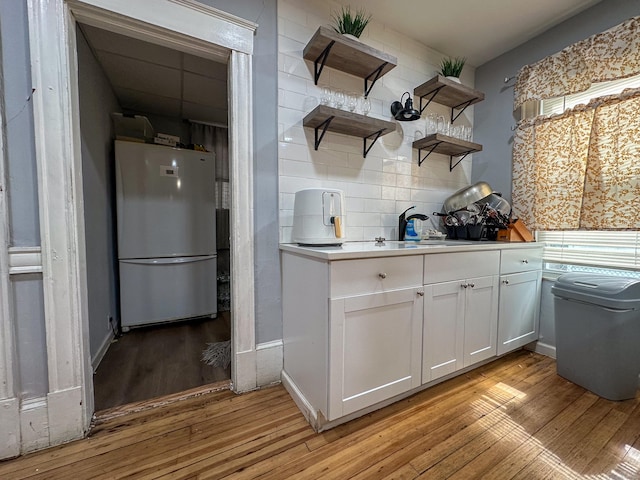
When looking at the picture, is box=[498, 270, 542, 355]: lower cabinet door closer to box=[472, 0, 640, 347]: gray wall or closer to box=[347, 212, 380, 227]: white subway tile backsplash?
box=[472, 0, 640, 347]: gray wall

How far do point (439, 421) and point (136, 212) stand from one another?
2.85 m

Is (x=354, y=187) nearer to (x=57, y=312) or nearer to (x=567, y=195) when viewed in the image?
(x=567, y=195)

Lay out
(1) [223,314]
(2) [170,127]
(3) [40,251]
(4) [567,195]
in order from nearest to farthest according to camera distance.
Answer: (3) [40,251]
(4) [567,195]
(1) [223,314]
(2) [170,127]

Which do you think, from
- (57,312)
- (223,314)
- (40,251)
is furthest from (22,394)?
(223,314)

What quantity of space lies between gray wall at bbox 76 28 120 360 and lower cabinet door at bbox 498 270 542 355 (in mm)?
2773

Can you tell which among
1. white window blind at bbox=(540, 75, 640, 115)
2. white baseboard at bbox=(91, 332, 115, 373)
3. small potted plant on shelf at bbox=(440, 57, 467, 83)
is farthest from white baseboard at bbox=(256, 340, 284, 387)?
white window blind at bbox=(540, 75, 640, 115)

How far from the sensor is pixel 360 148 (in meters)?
1.89

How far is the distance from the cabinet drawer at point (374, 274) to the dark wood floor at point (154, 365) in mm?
1146

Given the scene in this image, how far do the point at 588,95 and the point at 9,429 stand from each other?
3660 millimetres

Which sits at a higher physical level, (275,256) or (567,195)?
(567,195)

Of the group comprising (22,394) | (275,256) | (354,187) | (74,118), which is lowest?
(22,394)

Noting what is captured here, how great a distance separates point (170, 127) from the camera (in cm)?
324

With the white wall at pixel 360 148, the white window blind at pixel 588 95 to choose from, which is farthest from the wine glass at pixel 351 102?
the white window blind at pixel 588 95

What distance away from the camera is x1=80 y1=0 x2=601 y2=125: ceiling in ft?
5.75
